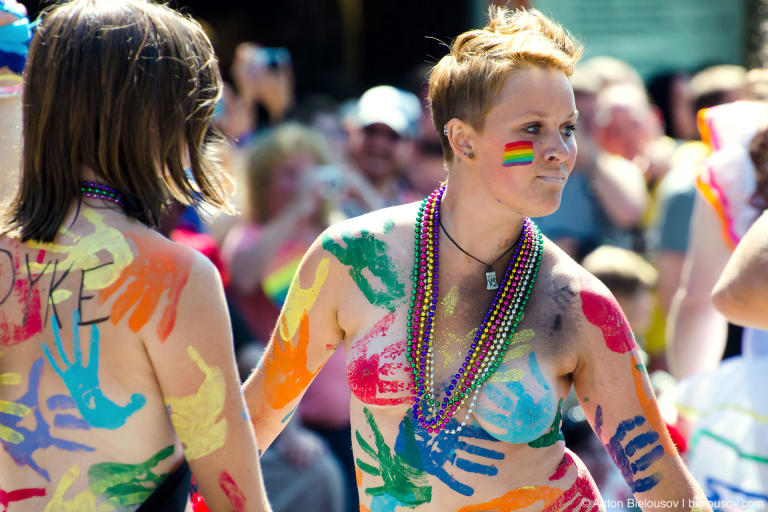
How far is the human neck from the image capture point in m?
2.26

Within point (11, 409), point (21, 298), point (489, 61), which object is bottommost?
point (11, 409)

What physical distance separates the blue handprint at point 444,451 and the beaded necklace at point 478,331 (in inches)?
0.8

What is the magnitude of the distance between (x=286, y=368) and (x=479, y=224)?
60 centimetres

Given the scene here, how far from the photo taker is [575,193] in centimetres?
504

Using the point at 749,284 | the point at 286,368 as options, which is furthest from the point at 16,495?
the point at 749,284

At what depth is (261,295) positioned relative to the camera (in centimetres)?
442

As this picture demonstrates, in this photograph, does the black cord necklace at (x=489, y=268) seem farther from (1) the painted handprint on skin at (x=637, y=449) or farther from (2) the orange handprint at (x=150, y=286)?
(2) the orange handprint at (x=150, y=286)

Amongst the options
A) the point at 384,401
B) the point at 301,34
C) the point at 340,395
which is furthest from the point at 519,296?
the point at 301,34

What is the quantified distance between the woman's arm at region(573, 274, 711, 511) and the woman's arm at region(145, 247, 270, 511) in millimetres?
853

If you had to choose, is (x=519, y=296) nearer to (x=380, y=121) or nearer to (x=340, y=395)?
(x=340, y=395)

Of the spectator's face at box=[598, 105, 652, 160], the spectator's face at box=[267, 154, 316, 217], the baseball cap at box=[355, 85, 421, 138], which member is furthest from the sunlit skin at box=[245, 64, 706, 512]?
the spectator's face at box=[598, 105, 652, 160]

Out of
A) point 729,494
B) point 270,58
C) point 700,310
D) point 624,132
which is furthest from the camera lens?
point 270,58

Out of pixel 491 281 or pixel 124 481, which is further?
pixel 491 281

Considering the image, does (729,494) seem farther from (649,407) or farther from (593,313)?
(593,313)
